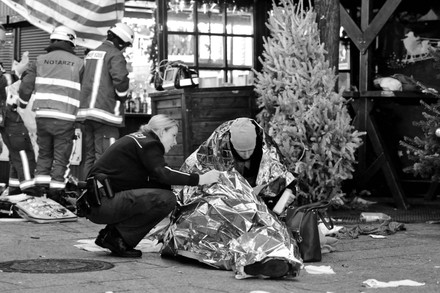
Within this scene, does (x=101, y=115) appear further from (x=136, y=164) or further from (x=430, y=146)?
(x=430, y=146)

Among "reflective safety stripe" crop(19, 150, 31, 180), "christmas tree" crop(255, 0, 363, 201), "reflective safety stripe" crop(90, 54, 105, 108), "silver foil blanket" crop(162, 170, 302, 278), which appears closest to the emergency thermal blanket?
"silver foil blanket" crop(162, 170, 302, 278)

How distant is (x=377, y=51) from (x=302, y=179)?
3.92 m

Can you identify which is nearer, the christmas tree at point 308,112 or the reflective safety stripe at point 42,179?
the christmas tree at point 308,112

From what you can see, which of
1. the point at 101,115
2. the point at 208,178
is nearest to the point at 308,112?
the point at 101,115

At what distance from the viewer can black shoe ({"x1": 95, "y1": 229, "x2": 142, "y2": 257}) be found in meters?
7.43

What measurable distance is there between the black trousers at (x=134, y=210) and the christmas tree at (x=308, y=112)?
2.55m

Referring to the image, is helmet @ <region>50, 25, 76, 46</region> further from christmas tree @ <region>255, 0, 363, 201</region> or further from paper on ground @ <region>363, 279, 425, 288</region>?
paper on ground @ <region>363, 279, 425, 288</region>

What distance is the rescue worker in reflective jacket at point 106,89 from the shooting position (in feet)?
34.7

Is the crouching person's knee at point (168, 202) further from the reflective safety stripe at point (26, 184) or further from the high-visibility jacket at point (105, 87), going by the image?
the reflective safety stripe at point (26, 184)

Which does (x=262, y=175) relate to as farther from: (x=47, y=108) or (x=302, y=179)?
(x=47, y=108)

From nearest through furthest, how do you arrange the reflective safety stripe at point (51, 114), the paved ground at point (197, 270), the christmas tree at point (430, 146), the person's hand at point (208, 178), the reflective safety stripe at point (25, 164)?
the paved ground at point (197, 270), the person's hand at point (208, 178), the christmas tree at point (430, 146), the reflective safety stripe at point (51, 114), the reflective safety stripe at point (25, 164)

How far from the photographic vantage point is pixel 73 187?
38.4 feet

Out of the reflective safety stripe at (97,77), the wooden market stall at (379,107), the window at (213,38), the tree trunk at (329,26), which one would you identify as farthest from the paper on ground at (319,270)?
the window at (213,38)

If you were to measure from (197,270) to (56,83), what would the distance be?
14.1 feet
